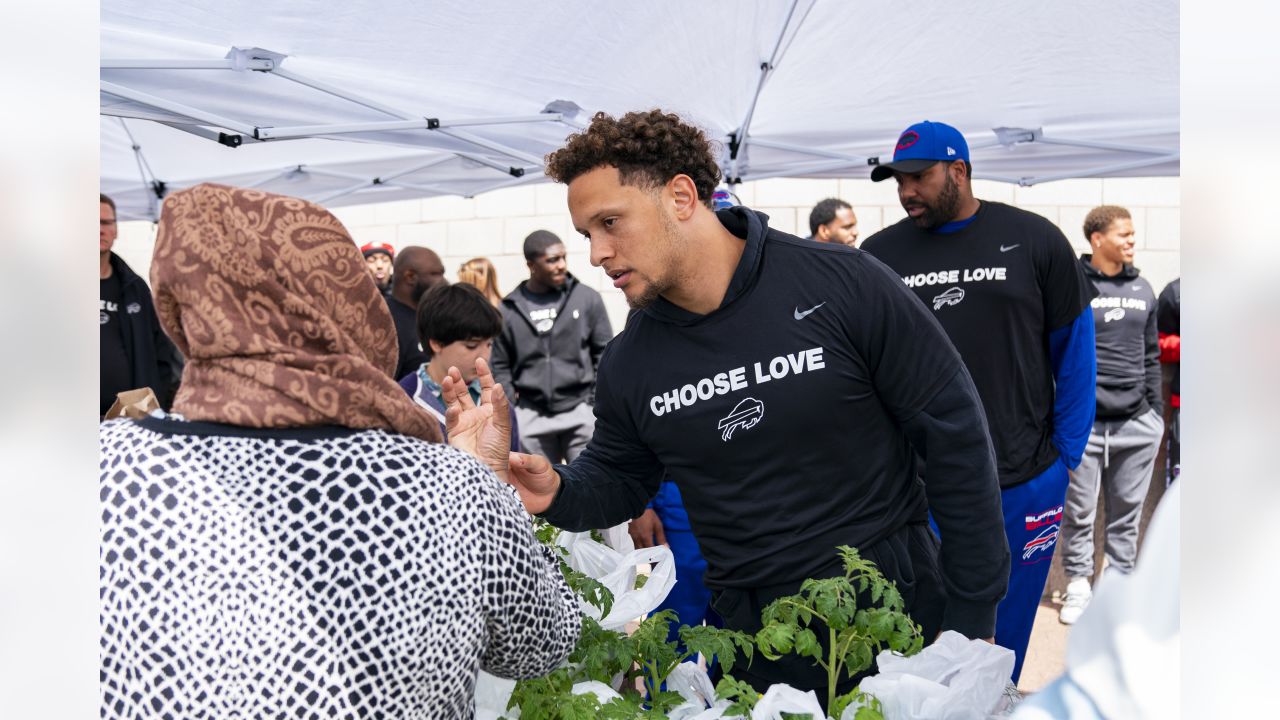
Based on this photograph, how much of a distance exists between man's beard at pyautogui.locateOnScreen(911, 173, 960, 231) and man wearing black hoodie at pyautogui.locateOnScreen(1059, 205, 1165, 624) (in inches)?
109

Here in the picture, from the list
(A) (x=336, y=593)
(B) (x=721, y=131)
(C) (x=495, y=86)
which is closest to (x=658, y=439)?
(A) (x=336, y=593)

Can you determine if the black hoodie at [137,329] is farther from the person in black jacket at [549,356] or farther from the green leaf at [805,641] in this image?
the green leaf at [805,641]

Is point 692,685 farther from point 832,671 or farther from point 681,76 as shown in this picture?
point 681,76

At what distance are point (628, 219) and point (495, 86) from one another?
2.98 meters

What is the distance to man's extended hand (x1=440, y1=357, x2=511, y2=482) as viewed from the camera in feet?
6.28

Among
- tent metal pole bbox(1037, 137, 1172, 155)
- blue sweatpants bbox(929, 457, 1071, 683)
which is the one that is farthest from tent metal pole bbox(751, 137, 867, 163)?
blue sweatpants bbox(929, 457, 1071, 683)

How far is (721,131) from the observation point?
18.3ft

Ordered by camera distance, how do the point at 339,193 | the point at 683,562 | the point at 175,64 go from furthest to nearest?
the point at 339,193
the point at 175,64
the point at 683,562

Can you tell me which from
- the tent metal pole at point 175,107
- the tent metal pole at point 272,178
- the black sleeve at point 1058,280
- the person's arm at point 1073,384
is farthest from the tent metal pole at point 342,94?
the person's arm at point 1073,384

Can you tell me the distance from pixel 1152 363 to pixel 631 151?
5.00 meters

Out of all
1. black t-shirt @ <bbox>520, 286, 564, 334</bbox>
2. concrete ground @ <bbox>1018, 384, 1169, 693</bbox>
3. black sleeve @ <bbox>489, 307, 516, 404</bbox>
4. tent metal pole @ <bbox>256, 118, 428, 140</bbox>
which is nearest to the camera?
concrete ground @ <bbox>1018, 384, 1169, 693</bbox>

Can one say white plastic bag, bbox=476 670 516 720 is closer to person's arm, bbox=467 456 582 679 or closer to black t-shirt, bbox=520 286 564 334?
person's arm, bbox=467 456 582 679

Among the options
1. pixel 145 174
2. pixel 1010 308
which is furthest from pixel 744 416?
pixel 145 174

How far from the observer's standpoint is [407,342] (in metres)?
5.14
